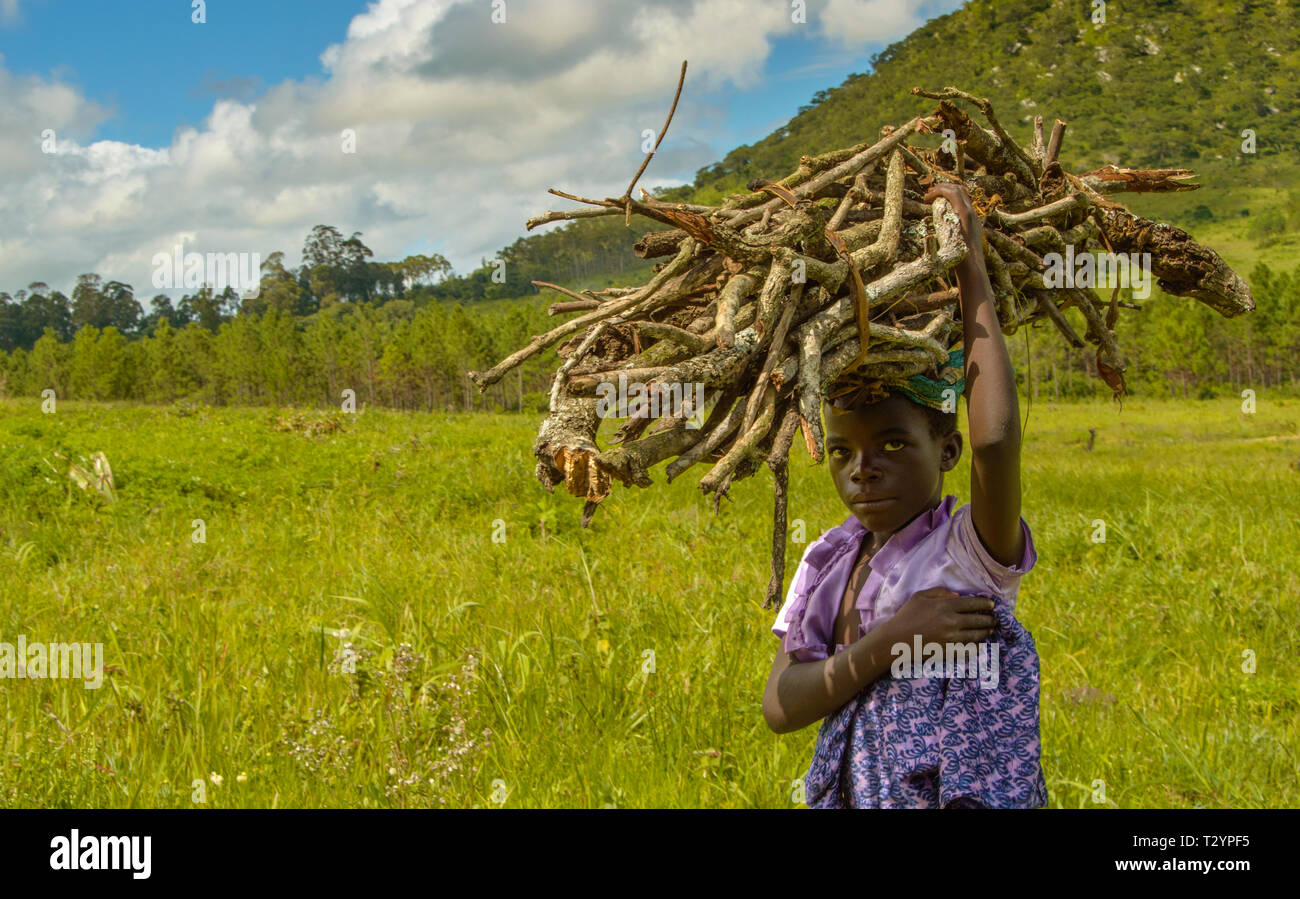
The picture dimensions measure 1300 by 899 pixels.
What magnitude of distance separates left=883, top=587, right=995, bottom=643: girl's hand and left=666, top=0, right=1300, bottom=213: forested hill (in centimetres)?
12255

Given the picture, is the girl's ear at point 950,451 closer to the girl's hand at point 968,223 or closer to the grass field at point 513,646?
the girl's hand at point 968,223

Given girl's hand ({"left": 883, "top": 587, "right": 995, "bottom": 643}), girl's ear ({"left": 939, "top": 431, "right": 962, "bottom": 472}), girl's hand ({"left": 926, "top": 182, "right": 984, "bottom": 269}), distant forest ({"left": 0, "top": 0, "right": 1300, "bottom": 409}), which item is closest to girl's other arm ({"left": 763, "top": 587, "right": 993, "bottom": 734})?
girl's hand ({"left": 883, "top": 587, "right": 995, "bottom": 643})

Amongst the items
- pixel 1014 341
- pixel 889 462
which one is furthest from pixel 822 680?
pixel 1014 341

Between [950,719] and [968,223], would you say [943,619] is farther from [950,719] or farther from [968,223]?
[968,223]

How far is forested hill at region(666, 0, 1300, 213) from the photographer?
428ft

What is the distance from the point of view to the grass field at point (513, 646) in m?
3.29

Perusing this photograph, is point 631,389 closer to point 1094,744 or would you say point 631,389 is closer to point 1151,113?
point 1094,744

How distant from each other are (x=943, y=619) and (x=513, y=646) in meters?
2.78

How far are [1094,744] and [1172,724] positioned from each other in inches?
21.4

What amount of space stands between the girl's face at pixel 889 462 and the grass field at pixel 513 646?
1.71 meters

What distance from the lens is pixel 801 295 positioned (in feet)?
5.32

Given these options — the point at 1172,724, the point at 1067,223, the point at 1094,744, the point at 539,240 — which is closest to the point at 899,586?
the point at 1067,223

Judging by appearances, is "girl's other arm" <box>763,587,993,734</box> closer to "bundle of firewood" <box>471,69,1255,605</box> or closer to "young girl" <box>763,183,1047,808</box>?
"young girl" <box>763,183,1047,808</box>

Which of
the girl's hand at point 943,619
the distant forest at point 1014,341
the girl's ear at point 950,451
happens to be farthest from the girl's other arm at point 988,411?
the distant forest at point 1014,341
